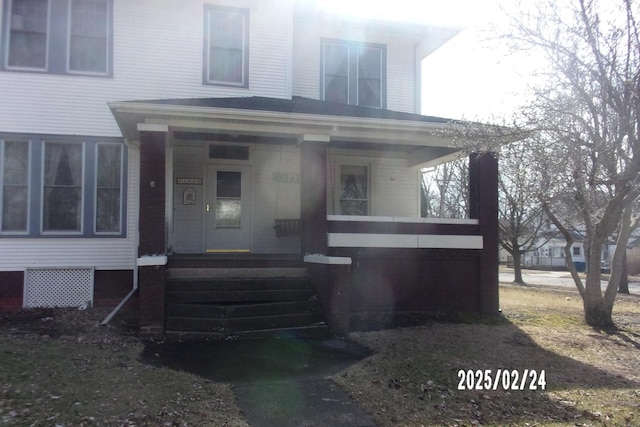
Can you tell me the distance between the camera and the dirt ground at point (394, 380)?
15.5ft

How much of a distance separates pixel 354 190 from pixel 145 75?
573 centimetres

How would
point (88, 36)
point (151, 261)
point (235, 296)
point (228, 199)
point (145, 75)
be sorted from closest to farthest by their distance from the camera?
point (151, 261) → point (235, 296) → point (88, 36) → point (145, 75) → point (228, 199)

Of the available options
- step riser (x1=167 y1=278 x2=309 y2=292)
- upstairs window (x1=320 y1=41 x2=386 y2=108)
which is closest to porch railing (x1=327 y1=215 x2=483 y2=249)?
step riser (x1=167 y1=278 x2=309 y2=292)

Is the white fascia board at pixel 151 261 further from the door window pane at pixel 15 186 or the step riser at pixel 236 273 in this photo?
the door window pane at pixel 15 186

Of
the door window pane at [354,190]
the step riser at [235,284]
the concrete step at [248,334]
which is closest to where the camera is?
the concrete step at [248,334]

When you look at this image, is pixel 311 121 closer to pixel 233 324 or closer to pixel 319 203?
pixel 319 203

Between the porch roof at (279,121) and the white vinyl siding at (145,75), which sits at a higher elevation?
the white vinyl siding at (145,75)

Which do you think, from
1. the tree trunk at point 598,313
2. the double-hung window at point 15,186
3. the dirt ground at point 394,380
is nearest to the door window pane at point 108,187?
the double-hung window at point 15,186

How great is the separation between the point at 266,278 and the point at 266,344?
1.96 m

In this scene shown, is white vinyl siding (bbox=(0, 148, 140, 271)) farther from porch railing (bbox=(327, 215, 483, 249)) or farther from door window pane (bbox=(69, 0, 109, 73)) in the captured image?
porch railing (bbox=(327, 215, 483, 249))

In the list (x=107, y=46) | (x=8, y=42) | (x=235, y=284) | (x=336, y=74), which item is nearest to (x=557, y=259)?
(x=336, y=74)

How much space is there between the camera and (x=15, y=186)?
1036 cm

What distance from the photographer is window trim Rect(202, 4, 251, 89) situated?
11.5 m

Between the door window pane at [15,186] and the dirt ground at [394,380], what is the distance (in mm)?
2469
